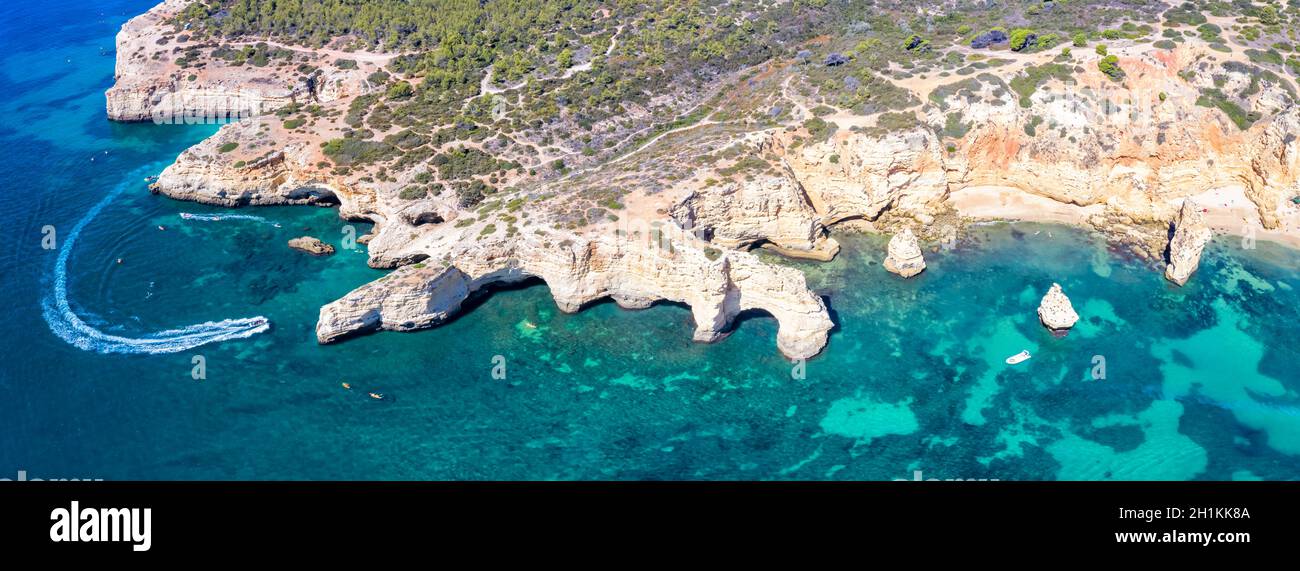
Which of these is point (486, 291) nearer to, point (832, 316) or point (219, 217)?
point (832, 316)

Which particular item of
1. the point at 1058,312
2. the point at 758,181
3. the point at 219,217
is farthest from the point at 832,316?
the point at 219,217

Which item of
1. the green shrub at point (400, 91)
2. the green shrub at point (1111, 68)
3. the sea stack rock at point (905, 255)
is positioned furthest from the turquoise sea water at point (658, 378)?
the green shrub at point (400, 91)

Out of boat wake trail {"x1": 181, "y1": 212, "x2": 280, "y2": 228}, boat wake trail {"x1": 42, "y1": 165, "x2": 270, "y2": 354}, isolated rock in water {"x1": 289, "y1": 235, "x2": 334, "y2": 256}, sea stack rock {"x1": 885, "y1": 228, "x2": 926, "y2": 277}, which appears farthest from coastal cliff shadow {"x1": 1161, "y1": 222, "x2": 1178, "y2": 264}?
boat wake trail {"x1": 181, "y1": 212, "x2": 280, "y2": 228}

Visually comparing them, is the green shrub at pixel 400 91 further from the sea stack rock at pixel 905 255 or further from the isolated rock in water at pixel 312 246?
the sea stack rock at pixel 905 255

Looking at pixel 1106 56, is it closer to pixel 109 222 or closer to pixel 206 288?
pixel 206 288

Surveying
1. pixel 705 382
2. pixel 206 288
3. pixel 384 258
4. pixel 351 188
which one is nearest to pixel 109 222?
pixel 206 288

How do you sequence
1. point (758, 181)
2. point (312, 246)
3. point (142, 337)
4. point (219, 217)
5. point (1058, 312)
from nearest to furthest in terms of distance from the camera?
point (142, 337)
point (1058, 312)
point (758, 181)
point (312, 246)
point (219, 217)
